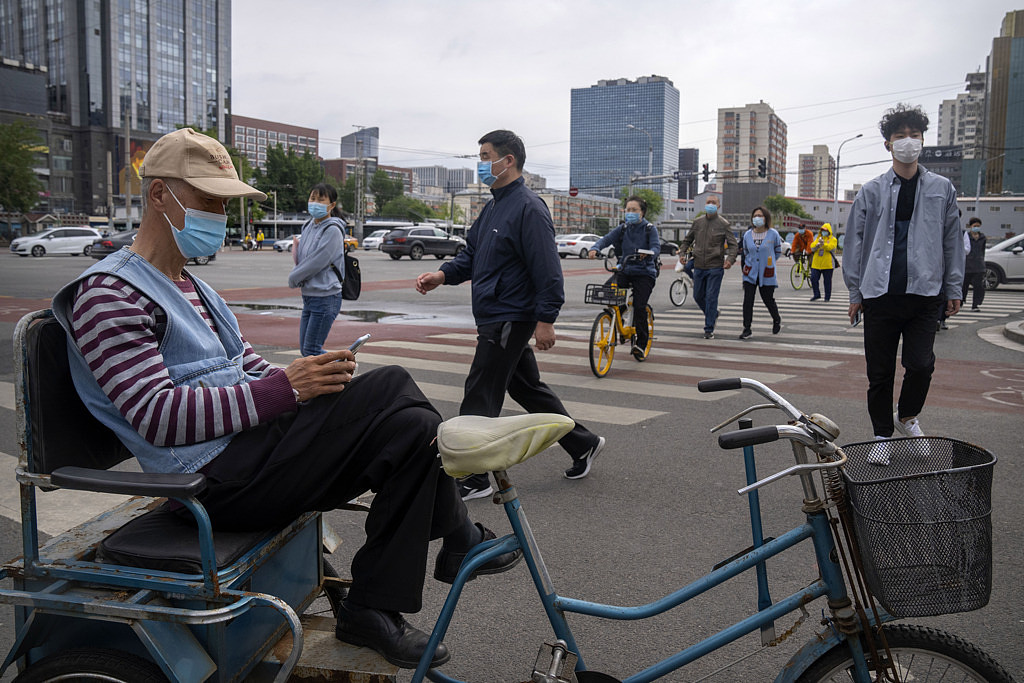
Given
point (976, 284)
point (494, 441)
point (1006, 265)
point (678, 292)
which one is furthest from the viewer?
point (1006, 265)

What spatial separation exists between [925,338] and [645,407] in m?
2.65

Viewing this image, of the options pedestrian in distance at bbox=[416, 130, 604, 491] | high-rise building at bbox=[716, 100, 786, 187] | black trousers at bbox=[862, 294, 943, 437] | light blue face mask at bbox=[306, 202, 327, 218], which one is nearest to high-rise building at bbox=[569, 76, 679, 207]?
high-rise building at bbox=[716, 100, 786, 187]

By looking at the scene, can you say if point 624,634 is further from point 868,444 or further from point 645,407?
point 645,407

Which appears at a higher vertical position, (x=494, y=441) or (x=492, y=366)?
(x=494, y=441)

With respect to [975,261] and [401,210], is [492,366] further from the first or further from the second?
[401,210]

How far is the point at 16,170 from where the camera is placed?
58.9 meters

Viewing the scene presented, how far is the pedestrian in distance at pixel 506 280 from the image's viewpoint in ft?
15.3

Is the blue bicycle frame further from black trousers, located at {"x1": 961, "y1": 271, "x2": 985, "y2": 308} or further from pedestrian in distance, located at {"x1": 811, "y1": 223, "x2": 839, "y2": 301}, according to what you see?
pedestrian in distance, located at {"x1": 811, "y1": 223, "x2": 839, "y2": 301}

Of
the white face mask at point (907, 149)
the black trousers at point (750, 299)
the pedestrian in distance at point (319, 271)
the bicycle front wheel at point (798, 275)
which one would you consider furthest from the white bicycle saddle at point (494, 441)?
the bicycle front wheel at point (798, 275)

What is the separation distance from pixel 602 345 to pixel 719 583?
6.51 m

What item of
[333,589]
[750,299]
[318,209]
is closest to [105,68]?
[750,299]

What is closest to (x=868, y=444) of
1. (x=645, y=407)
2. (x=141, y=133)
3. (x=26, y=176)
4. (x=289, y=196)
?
(x=645, y=407)

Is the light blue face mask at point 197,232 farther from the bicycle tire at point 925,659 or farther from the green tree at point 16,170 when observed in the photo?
the green tree at point 16,170

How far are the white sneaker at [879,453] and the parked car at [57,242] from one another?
45240 millimetres
